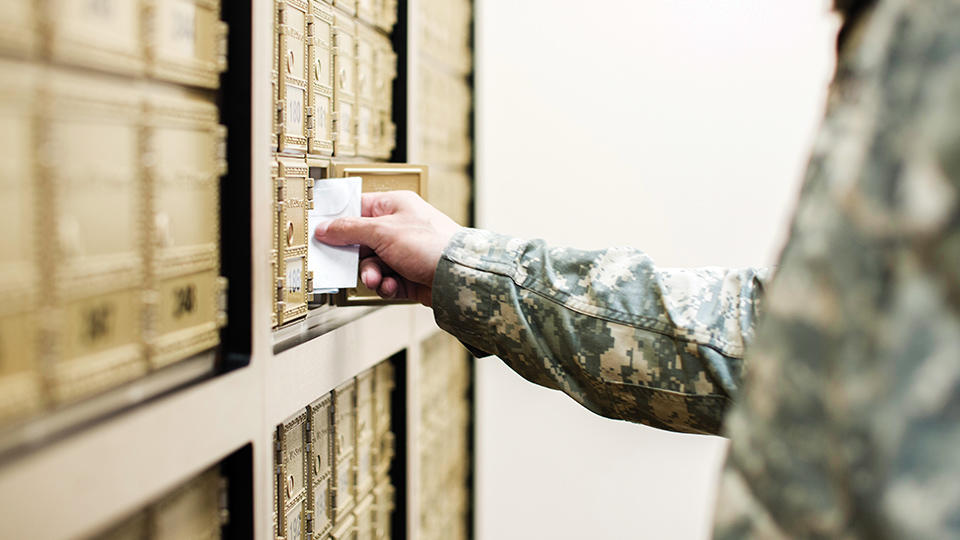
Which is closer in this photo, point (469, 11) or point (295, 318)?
point (295, 318)

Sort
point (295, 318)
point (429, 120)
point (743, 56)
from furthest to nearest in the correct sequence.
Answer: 1. point (743, 56)
2. point (429, 120)
3. point (295, 318)

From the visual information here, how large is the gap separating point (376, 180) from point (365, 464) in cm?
45

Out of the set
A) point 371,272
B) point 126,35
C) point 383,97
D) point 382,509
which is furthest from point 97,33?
point 382,509

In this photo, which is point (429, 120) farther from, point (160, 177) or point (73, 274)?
point (73, 274)

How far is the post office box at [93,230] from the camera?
1.67ft

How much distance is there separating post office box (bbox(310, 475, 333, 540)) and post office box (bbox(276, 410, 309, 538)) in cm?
2

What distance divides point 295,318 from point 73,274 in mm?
388

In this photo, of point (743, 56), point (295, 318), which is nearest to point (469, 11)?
point (743, 56)

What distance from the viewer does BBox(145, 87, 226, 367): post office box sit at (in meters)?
0.62

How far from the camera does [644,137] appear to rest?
1.80 m

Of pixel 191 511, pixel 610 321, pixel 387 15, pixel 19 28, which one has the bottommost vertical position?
pixel 191 511

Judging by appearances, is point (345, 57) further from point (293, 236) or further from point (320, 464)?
point (320, 464)

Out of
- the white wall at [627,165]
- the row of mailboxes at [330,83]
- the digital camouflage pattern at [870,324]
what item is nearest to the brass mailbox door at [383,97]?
the row of mailboxes at [330,83]

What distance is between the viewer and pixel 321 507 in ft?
3.27
